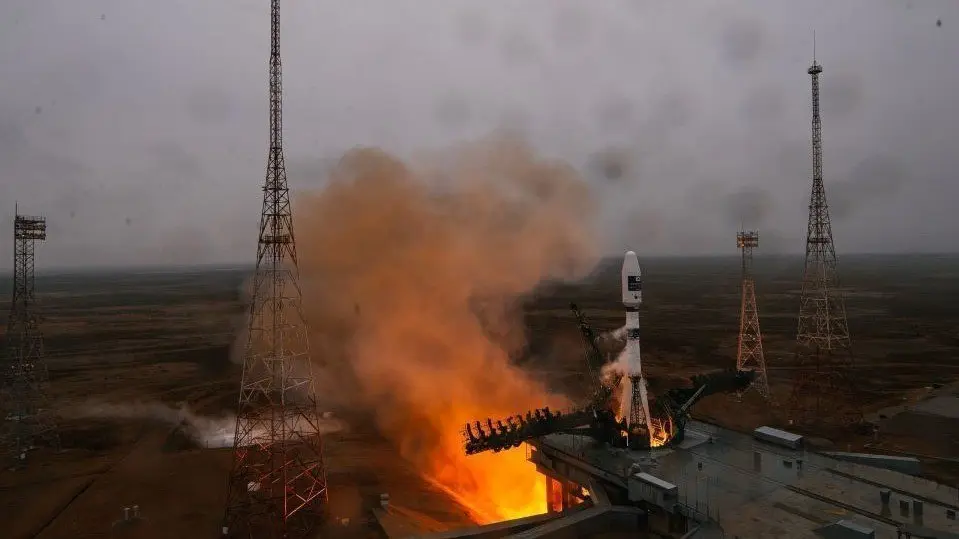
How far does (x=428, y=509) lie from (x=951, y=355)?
66.9 metres

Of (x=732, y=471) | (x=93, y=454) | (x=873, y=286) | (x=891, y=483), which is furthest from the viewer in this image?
(x=873, y=286)

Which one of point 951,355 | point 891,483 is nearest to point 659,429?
point 891,483

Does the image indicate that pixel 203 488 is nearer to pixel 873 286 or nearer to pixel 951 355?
pixel 951 355

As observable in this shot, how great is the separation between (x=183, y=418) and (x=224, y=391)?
→ 8428mm

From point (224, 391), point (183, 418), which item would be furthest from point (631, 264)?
point (224, 391)

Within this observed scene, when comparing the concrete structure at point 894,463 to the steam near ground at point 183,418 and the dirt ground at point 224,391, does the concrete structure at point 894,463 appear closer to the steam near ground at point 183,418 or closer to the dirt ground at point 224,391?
the dirt ground at point 224,391

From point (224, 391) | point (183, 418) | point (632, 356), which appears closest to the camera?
point (632, 356)

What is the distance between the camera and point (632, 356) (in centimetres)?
3197

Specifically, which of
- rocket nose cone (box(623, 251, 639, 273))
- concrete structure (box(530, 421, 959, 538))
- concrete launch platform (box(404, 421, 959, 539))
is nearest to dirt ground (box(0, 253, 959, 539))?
concrete launch platform (box(404, 421, 959, 539))

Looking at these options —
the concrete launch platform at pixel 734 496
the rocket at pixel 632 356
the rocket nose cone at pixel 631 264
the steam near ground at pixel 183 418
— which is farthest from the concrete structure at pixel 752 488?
the steam near ground at pixel 183 418

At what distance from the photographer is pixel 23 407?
4238 cm

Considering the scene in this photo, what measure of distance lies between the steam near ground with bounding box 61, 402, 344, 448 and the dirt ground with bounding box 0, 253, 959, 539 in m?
1.29

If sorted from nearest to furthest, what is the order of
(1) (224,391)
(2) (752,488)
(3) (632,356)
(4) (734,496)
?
(4) (734,496)
(2) (752,488)
(3) (632,356)
(1) (224,391)

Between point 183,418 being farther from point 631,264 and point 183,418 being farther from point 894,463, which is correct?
point 894,463
